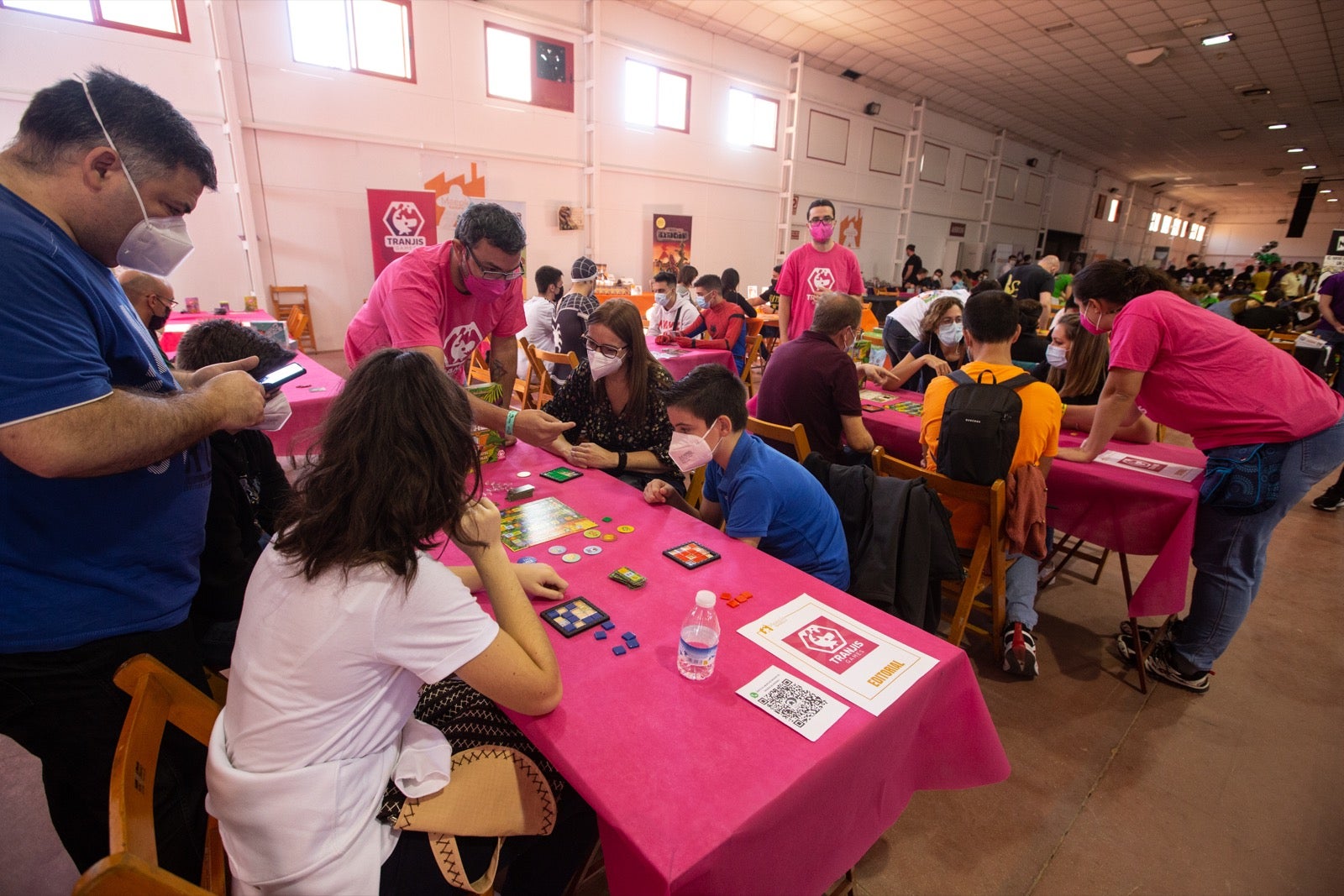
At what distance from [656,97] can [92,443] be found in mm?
9466

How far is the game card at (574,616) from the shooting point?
1330 millimetres

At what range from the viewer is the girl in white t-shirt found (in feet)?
3.04

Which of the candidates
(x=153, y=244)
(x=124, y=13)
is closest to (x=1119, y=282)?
(x=153, y=244)

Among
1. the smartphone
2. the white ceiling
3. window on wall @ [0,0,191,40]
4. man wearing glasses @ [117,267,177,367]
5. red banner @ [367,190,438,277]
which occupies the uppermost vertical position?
the white ceiling

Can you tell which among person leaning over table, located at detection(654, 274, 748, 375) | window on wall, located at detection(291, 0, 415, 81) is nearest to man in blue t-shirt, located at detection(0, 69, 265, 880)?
person leaning over table, located at detection(654, 274, 748, 375)

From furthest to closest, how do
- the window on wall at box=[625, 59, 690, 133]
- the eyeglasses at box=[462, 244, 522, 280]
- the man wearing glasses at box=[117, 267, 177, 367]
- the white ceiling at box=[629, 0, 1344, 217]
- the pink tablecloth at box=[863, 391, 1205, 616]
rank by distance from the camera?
the window on wall at box=[625, 59, 690, 133]
the white ceiling at box=[629, 0, 1344, 217]
the eyeglasses at box=[462, 244, 522, 280]
the pink tablecloth at box=[863, 391, 1205, 616]
the man wearing glasses at box=[117, 267, 177, 367]

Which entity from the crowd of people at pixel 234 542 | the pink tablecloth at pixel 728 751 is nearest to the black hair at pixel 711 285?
the crowd of people at pixel 234 542

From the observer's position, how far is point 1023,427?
230 cm

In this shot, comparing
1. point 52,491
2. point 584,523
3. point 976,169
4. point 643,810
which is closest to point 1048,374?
point 584,523

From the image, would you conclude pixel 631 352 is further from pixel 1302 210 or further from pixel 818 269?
pixel 1302 210

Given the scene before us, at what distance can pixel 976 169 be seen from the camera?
1433 cm

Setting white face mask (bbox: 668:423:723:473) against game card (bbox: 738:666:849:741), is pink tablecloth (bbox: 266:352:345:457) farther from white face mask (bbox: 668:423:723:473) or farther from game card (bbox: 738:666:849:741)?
game card (bbox: 738:666:849:741)

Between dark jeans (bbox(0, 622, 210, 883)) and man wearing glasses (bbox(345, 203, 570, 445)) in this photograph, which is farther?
man wearing glasses (bbox(345, 203, 570, 445))

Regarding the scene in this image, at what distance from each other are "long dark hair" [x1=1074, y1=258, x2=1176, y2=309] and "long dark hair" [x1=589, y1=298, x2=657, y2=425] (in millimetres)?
1842
